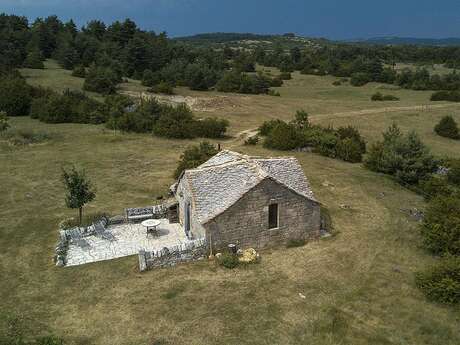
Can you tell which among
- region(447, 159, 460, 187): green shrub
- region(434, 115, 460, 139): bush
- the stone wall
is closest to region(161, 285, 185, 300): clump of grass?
Result: the stone wall

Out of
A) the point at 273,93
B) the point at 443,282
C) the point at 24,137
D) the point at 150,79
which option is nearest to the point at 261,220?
the point at 443,282

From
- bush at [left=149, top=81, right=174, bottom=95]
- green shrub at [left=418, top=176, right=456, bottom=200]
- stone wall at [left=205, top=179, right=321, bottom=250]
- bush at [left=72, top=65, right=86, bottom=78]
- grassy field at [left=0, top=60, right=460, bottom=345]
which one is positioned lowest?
grassy field at [left=0, top=60, right=460, bottom=345]

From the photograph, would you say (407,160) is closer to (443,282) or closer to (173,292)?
(443,282)

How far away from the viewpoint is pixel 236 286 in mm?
18609

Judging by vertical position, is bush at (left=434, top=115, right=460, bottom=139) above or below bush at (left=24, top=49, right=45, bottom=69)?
below

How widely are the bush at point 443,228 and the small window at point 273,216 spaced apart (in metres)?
7.52

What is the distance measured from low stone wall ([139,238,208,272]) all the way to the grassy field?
0.44 meters

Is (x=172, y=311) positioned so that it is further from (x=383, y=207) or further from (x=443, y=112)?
(x=443, y=112)

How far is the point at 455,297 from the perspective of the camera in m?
17.8

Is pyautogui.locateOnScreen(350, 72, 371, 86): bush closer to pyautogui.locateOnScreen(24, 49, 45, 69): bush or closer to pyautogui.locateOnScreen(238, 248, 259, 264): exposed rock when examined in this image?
pyautogui.locateOnScreen(24, 49, 45, 69): bush

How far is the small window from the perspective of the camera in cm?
2191

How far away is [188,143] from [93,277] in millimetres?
26788

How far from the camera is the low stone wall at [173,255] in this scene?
19844mm

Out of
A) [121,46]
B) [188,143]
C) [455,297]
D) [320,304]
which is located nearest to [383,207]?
[455,297]
